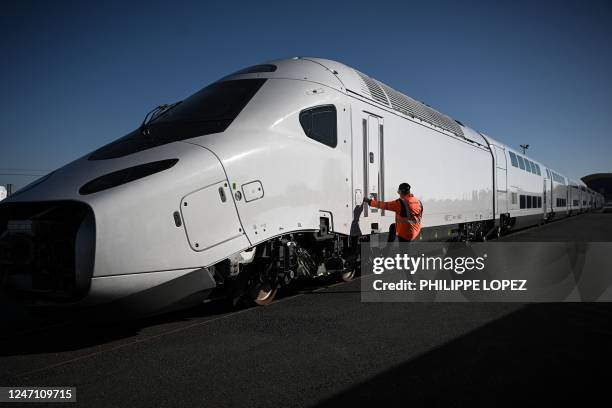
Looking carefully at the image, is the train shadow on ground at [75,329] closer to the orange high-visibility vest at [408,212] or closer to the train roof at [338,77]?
the orange high-visibility vest at [408,212]

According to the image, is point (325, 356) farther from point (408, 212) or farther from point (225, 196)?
point (408, 212)

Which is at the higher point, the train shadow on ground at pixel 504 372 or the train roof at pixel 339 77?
the train roof at pixel 339 77

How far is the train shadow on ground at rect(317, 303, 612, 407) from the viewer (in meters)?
3.24

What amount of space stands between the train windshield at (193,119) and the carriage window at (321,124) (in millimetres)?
732

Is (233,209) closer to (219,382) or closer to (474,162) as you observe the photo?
(219,382)

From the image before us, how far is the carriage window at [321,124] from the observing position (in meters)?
6.17

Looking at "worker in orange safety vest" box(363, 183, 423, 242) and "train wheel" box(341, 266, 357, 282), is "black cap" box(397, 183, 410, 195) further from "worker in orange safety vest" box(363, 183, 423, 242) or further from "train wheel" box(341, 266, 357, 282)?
"train wheel" box(341, 266, 357, 282)

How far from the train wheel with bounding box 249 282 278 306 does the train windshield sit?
1.96m

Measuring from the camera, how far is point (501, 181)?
15320mm

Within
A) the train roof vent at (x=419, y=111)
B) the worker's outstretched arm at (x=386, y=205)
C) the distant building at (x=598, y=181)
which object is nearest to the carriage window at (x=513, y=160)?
the train roof vent at (x=419, y=111)

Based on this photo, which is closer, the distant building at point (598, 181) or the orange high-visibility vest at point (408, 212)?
the orange high-visibility vest at point (408, 212)

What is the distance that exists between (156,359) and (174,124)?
2.76 metres

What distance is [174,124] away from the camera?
5.64m

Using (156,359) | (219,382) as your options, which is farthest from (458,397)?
(156,359)
